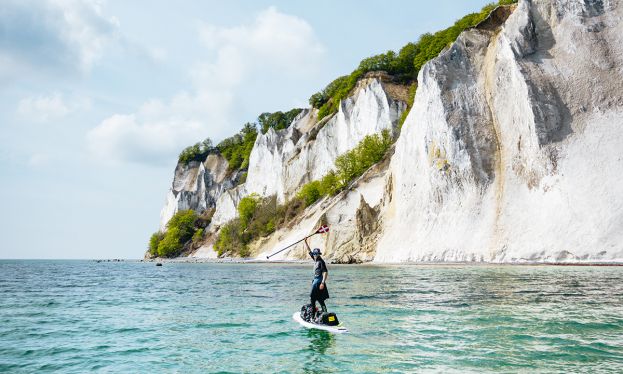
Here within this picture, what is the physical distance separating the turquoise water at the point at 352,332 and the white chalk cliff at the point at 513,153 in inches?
560

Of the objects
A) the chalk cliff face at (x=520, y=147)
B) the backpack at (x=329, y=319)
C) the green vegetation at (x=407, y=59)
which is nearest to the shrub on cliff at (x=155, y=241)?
the green vegetation at (x=407, y=59)

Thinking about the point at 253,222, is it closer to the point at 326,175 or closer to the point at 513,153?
the point at 326,175

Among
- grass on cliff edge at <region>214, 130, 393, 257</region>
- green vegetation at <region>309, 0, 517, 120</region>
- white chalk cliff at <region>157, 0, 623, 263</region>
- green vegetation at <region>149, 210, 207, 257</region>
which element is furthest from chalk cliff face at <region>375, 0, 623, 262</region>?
green vegetation at <region>149, 210, 207, 257</region>

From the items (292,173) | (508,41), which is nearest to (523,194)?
(508,41)

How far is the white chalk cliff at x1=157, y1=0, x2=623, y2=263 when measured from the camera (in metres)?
36.4

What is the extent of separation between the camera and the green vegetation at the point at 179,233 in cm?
11956

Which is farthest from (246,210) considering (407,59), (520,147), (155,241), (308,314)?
(308,314)

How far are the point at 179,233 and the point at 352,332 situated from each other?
369ft

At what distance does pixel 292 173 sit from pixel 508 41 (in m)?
54.0

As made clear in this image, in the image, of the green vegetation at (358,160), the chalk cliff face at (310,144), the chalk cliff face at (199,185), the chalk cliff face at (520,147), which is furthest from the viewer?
the chalk cliff face at (199,185)

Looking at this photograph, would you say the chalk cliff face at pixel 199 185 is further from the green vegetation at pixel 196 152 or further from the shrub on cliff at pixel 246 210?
the shrub on cliff at pixel 246 210

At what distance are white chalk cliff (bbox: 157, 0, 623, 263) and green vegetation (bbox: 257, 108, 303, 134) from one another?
3086 inches

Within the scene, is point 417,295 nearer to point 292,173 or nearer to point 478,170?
point 478,170

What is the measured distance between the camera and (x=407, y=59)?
9462cm
